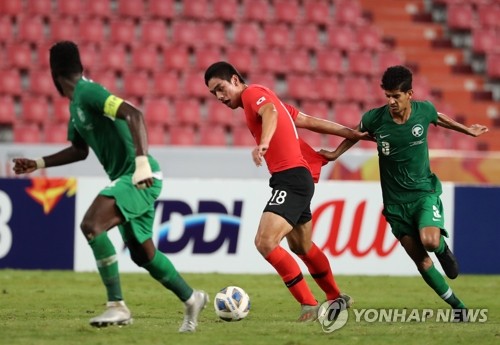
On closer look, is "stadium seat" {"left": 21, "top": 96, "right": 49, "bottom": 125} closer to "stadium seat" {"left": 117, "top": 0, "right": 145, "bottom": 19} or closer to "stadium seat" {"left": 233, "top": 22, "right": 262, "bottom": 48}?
"stadium seat" {"left": 117, "top": 0, "right": 145, "bottom": 19}

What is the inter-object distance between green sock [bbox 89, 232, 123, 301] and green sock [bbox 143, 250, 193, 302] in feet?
0.79

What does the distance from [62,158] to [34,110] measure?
11.6 m

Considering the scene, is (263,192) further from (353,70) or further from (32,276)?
(353,70)

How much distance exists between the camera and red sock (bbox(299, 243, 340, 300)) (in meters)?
8.77

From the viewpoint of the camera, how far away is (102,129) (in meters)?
7.39

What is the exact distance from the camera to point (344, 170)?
54.4 ft

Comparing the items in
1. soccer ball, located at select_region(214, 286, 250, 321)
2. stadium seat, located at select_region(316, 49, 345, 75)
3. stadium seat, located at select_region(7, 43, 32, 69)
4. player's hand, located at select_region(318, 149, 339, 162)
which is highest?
stadium seat, located at select_region(316, 49, 345, 75)

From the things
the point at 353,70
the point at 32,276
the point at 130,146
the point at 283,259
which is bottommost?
the point at 32,276

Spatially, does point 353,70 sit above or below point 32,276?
above

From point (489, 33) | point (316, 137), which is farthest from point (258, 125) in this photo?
point (489, 33)

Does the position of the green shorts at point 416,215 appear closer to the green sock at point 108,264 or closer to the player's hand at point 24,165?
the green sock at point 108,264

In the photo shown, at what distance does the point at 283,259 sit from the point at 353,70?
45.8 feet

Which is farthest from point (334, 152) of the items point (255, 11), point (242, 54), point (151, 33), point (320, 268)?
point (255, 11)

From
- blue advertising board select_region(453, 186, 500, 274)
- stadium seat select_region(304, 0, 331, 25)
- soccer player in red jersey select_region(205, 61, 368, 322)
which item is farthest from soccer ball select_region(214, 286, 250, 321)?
stadium seat select_region(304, 0, 331, 25)
